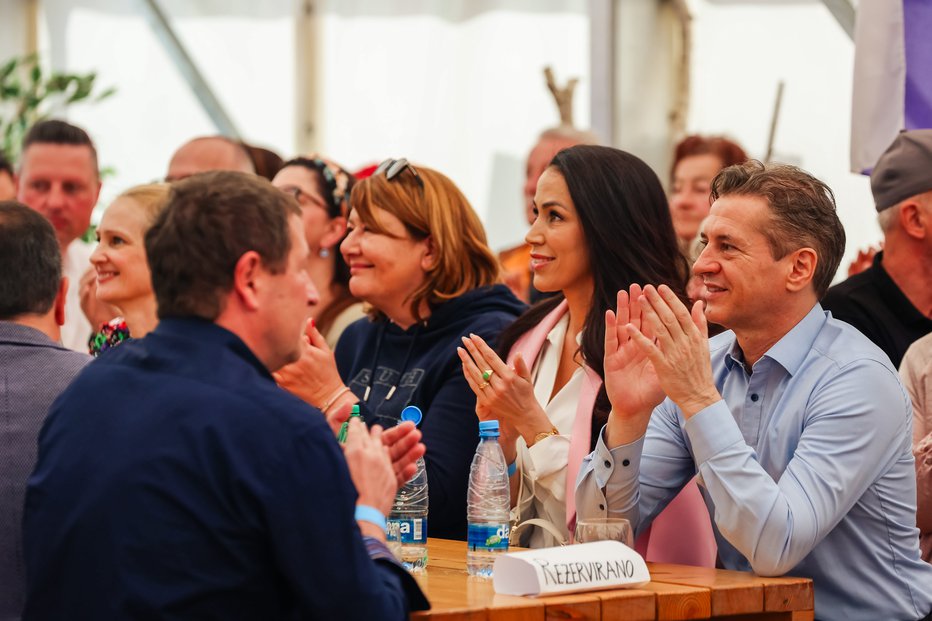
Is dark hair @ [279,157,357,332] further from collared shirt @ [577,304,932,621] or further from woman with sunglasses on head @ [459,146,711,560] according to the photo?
collared shirt @ [577,304,932,621]

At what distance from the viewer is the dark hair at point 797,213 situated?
290 centimetres

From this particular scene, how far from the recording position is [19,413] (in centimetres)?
278

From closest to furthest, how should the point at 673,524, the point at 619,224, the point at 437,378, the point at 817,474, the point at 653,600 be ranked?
the point at 653,600 → the point at 817,474 → the point at 673,524 → the point at 619,224 → the point at 437,378

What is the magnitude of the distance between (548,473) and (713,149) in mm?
2588

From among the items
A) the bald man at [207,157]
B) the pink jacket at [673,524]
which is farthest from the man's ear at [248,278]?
the bald man at [207,157]

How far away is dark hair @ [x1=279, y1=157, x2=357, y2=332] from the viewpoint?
4902mm

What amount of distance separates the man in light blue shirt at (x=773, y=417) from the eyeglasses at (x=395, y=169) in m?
1.29

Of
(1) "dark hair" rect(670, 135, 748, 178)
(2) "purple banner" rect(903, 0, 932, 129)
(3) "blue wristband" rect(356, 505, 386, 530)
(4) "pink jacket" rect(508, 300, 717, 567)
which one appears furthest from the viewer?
(1) "dark hair" rect(670, 135, 748, 178)

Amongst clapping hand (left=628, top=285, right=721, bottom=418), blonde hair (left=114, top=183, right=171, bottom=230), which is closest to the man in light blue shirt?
clapping hand (left=628, top=285, right=721, bottom=418)

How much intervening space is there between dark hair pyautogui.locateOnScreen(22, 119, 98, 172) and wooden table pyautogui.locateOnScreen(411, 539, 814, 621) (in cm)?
343

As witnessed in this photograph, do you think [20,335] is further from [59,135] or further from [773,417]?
[59,135]

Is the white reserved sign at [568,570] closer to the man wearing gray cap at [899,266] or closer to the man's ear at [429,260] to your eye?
the man's ear at [429,260]

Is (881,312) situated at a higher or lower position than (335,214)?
lower

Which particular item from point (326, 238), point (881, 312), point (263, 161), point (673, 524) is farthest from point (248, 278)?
point (263, 161)
